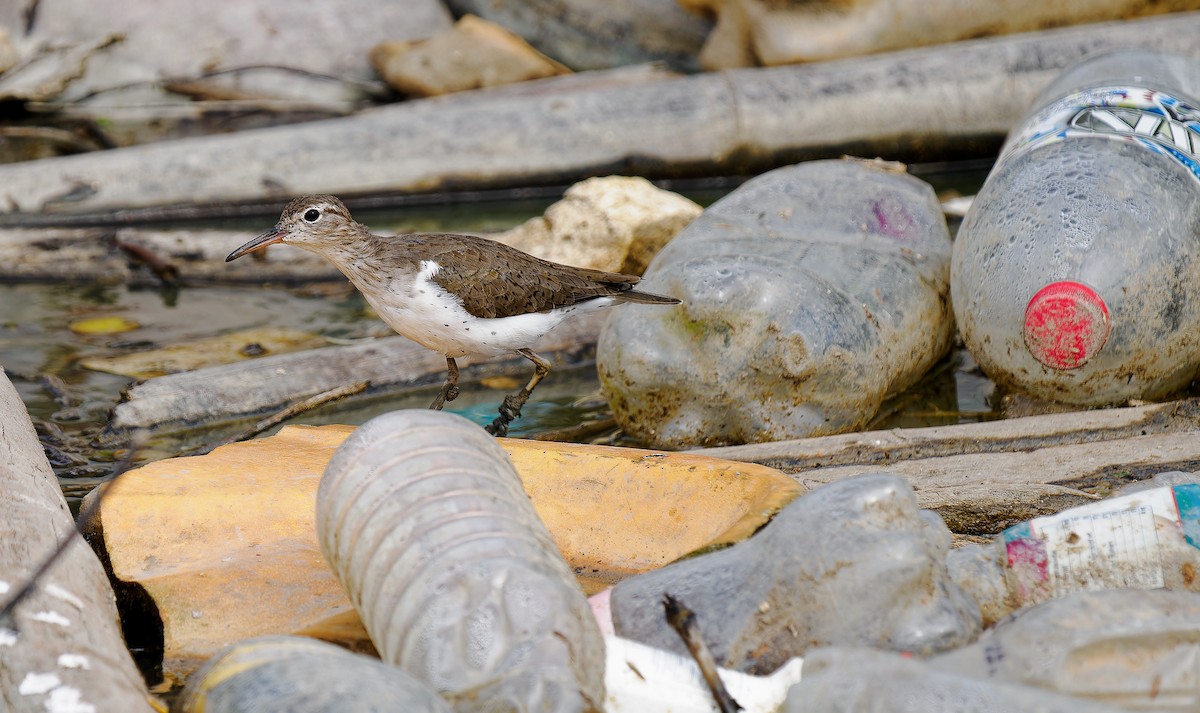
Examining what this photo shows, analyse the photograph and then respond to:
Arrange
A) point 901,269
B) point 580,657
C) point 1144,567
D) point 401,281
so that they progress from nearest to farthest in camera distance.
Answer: point 580,657, point 1144,567, point 401,281, point 901,269

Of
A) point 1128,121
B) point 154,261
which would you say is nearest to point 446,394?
point 1128,121

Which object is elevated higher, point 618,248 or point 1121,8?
point 1121,8

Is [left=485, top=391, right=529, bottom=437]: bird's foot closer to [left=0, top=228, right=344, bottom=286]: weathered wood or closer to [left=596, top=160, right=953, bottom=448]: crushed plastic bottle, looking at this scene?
[left=596, top=160, right=953, bottom=448]: crushed plastic bottle

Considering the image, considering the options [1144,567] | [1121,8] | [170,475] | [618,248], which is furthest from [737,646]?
[1121,8]

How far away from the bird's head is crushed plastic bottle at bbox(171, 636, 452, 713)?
7.90ft

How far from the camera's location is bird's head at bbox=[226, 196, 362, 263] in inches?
199

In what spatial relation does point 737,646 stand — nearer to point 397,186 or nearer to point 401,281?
point 401,281

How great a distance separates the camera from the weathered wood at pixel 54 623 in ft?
9.99

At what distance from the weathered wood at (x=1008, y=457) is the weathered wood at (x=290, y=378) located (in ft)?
A: 6.31

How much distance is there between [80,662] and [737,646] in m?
1.63

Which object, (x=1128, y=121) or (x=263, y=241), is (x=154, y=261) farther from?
(x=1128, y=121)

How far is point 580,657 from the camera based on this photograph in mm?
2953

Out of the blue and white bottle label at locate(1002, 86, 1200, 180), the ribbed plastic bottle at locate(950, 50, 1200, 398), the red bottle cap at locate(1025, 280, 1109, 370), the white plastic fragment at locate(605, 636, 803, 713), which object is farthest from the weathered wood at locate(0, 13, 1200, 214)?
the white plastic fragment at locate(605, 636, 803, 713)

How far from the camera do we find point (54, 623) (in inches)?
127
